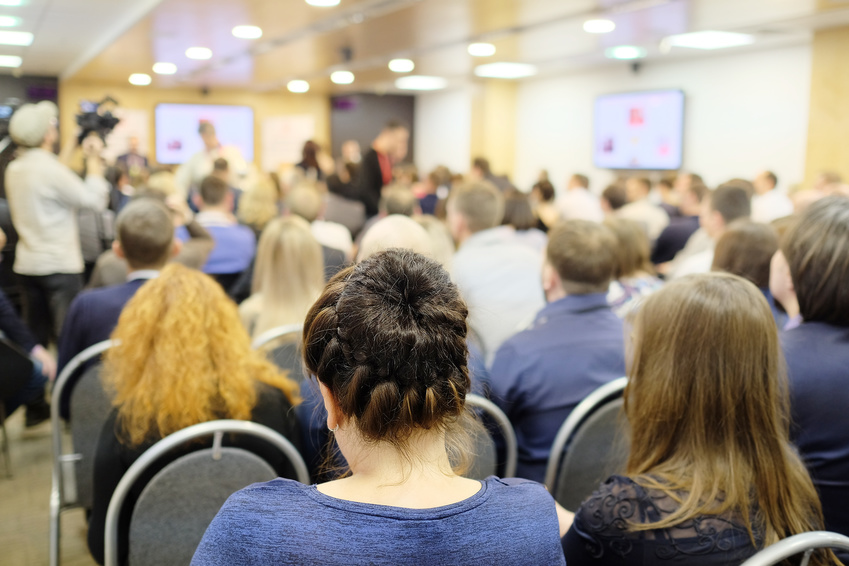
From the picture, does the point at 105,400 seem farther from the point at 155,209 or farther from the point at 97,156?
the point at 97,156

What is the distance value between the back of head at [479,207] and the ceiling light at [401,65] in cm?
599

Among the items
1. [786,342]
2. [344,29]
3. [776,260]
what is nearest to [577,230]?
[776,260]

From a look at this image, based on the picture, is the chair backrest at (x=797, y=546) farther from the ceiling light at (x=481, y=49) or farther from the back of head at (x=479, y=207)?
the ceiling light at (x=481, y=49)

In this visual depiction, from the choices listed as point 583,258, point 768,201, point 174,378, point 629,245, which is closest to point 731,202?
point 629,245

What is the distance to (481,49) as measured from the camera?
26.4 ft

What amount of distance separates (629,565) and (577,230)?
1.26m

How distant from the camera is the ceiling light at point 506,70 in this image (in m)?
10.0

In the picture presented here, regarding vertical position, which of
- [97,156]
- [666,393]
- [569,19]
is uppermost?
[569,19]

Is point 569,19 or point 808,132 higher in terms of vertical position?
point 569,19

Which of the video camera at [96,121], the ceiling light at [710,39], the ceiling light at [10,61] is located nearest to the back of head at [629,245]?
the video camera at [96,121]

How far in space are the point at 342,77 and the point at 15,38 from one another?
187 inches

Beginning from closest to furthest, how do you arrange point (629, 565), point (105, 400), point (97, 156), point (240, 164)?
point (629, 565)
point (105, 400)
point (97, 156)
point (240, 164)

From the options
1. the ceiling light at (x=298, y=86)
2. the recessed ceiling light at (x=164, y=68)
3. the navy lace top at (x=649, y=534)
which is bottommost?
the navy lace top at (x=649, y=534)

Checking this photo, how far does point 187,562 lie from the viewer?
1442mm
